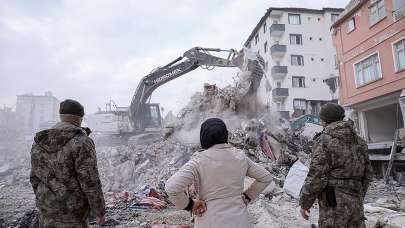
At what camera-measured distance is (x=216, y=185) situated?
6.42 ft

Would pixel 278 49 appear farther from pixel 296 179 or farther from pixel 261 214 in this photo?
pixel 261 214

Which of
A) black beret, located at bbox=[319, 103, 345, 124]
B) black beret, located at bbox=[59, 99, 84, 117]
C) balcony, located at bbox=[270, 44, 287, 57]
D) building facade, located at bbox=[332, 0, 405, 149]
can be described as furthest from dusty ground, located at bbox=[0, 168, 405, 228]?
balcony, located at bbox=[270, 44, 287, 57]

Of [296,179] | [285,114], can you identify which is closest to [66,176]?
[296,179]

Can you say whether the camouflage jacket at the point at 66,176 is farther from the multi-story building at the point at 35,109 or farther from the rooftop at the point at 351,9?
the multi-story building at the point at 35,109

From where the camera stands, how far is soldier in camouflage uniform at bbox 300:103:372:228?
2.68 metres

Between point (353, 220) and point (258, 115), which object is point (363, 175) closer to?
point (353, 220)

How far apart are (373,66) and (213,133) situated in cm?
1403

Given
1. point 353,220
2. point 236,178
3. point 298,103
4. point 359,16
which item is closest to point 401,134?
point 359,16

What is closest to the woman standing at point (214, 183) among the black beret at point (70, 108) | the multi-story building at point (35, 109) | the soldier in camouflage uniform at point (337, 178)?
the soldier in camouflage uniform at point (337, 178)

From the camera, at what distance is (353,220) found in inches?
106

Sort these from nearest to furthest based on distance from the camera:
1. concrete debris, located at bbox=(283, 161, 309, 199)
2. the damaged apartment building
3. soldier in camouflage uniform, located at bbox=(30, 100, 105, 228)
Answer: soldier in camouflage uniform, located at bbox=(30, 100, 105, 228), concrete debris, located at bbox=(283, 161, 309, 199), the damaged apartment building

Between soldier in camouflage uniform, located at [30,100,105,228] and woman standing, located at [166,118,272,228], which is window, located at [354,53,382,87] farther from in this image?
soldier in camouflage uniform, located at [30,100,105,228]

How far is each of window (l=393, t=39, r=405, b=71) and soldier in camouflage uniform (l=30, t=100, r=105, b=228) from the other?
42.4ft

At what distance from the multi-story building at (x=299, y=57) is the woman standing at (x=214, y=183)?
27.1 meters
